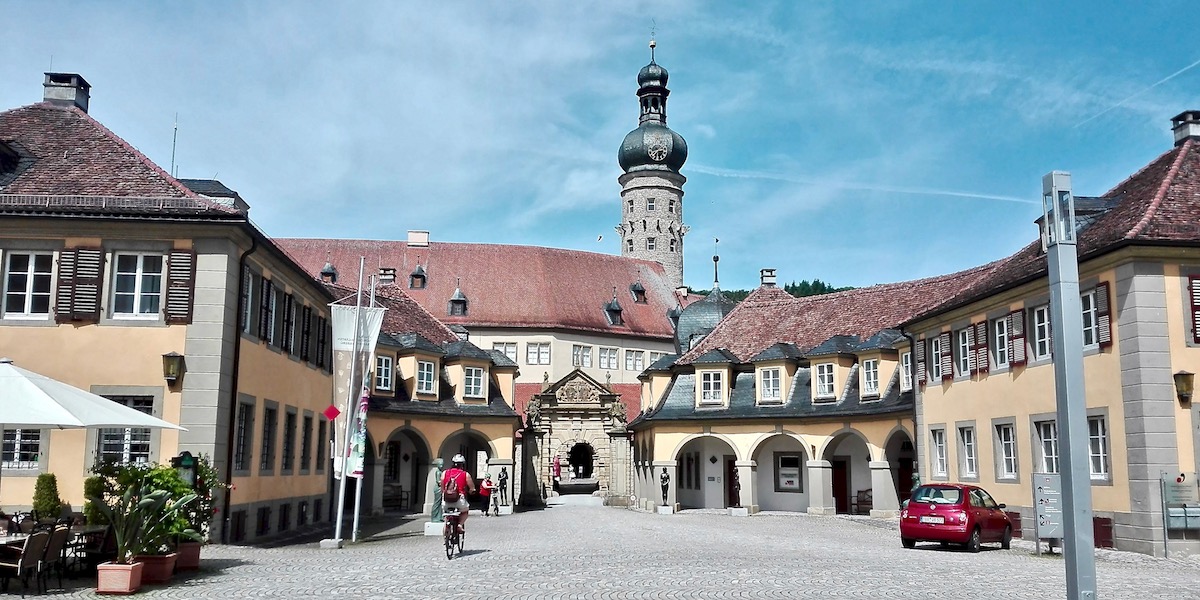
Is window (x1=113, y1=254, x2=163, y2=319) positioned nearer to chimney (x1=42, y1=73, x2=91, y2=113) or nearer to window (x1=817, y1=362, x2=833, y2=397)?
chimney (x1=42, y1=73, x2=91, y2=113)

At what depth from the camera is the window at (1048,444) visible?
23562 millimetres

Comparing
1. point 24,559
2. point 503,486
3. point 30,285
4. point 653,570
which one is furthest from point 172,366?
point 503,486

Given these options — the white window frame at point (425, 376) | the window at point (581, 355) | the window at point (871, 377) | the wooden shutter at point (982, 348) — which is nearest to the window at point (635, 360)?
the window at point (581, 355)

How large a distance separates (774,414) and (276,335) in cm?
2041

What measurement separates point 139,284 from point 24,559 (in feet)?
30.1

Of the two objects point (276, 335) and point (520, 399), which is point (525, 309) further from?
point (276, 335)

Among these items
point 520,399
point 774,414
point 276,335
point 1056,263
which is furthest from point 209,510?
point 520,399

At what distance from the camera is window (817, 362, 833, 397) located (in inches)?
1533

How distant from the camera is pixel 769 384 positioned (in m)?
40.8

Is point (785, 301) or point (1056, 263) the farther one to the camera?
point (785, 301)

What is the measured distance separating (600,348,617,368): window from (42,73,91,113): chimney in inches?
1745

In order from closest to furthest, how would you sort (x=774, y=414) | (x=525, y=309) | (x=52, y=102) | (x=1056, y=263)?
(x=1056, y=263)
(x=52, y=102)
(x=774, y=414)
(x=525, y=309)

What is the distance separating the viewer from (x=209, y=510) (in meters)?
16.1

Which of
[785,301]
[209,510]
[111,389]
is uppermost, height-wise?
[785,301]
